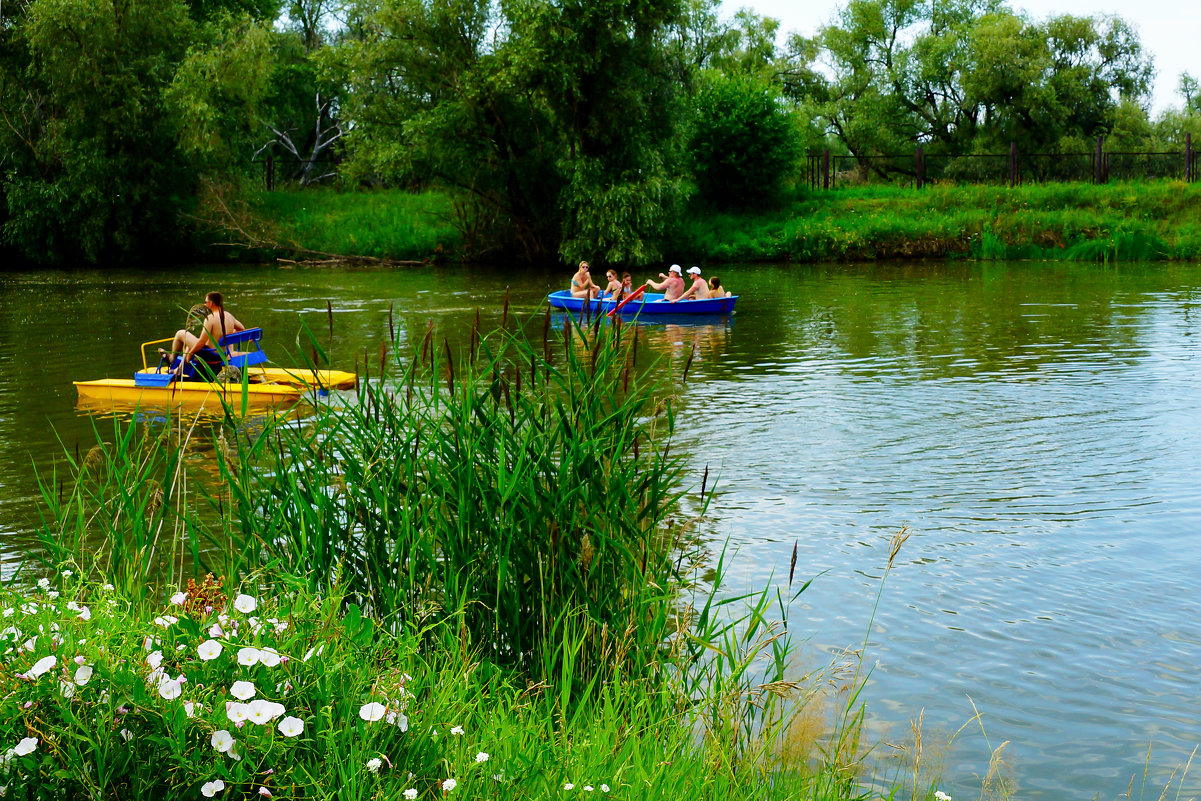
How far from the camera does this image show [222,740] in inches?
106

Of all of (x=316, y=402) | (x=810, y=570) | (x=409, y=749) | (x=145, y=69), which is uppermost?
(x=145, y=69)

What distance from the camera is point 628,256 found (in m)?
31.7

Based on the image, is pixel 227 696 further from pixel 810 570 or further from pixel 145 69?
pixel 145 69

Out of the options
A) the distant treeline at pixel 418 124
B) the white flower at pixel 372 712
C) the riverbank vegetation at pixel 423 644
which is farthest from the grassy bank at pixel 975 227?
the white flower at pixel 372 712

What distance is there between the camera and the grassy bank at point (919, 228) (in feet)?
108

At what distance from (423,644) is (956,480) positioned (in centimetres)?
584

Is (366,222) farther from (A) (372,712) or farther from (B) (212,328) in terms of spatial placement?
(A) (372,712)

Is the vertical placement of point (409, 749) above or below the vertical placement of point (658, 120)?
below

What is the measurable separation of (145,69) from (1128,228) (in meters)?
26.5

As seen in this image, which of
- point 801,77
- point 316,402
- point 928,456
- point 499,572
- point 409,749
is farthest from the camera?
point 801,77

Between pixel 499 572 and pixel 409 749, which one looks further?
pixel 499 572

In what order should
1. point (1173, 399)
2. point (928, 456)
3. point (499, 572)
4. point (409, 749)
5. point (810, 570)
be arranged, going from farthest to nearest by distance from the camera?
point (1173, 399)
point (928, 456)
point (810, 570)
point (499, 572)
point (409, 749)

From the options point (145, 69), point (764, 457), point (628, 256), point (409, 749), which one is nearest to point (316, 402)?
point (409, 749)

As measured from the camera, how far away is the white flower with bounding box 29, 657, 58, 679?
2.72 meters
